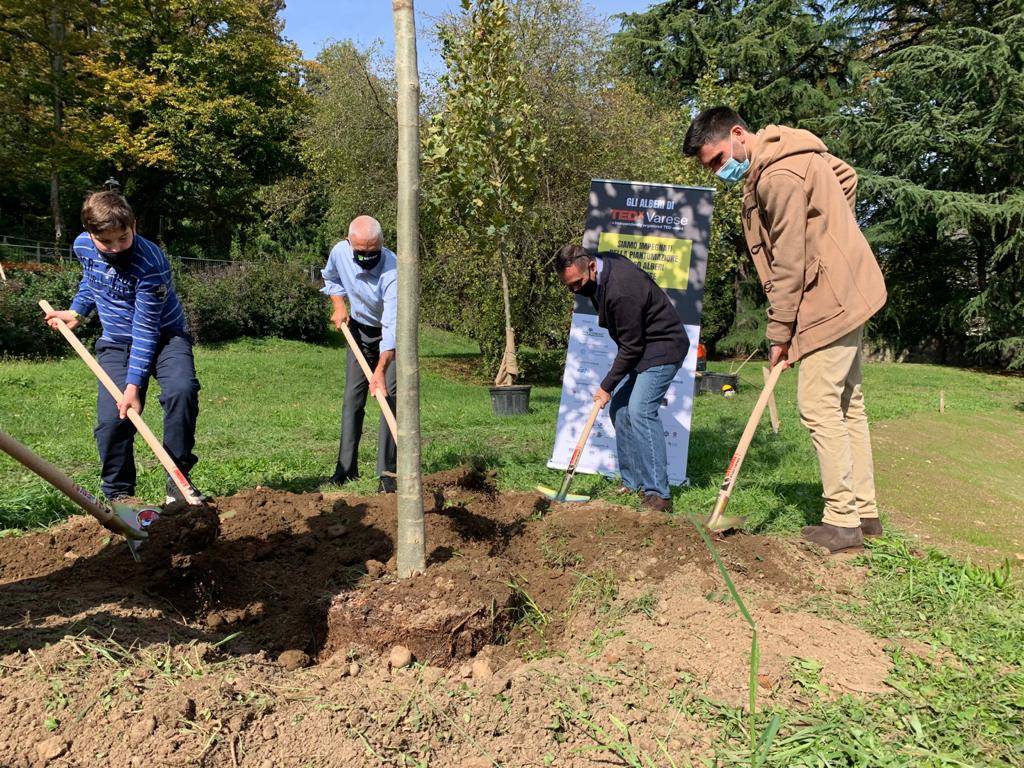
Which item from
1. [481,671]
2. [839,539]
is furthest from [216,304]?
[481,671]

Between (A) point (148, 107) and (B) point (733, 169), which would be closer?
(B) point (733, 169)

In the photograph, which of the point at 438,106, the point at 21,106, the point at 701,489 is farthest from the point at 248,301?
the point at 701,489

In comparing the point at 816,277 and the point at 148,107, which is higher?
the point at 148,107

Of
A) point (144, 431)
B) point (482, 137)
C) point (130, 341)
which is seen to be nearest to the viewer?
Result: point (144, 431)

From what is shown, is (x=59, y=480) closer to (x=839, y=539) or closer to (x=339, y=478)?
(x=339, y=478)

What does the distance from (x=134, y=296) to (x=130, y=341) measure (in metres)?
0.31

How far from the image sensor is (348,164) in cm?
1873

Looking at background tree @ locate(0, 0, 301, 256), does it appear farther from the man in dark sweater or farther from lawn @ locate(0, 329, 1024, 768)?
the man in dark sweater

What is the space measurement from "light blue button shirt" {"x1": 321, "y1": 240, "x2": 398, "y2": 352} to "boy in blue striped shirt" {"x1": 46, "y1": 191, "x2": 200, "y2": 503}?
1219mm

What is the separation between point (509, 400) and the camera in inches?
410

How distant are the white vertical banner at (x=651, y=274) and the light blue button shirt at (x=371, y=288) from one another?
6.20 feet

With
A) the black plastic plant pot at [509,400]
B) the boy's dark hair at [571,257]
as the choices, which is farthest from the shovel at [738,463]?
the black plastic plant pot at [509,400]

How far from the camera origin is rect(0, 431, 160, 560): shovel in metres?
2.37

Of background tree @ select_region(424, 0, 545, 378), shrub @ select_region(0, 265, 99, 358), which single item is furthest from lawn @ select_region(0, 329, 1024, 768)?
background tree @ select_region(424, 0, 545, 378)
